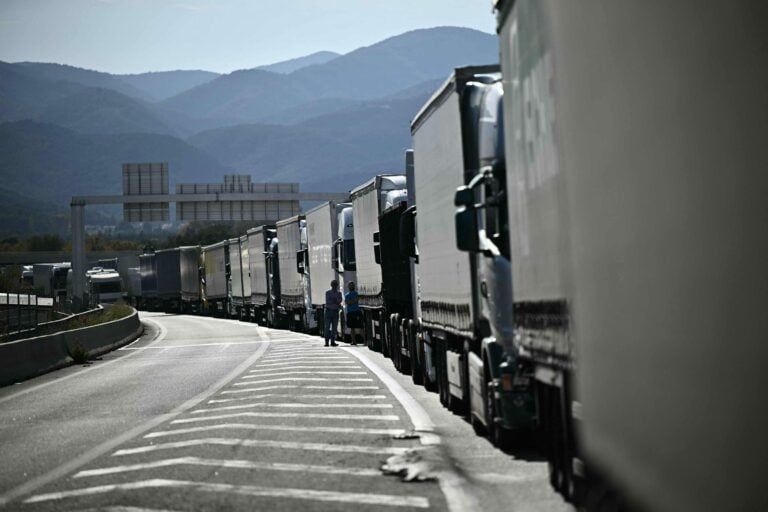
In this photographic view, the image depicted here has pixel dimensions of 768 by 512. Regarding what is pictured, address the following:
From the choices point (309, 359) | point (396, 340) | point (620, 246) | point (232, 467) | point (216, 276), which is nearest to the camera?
point (620, 246)

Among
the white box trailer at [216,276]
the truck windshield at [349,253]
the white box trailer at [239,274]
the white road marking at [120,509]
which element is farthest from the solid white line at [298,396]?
the white box trailer at [216,276]

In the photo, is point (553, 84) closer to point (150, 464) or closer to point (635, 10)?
point (635, 10)

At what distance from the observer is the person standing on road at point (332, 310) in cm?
3481

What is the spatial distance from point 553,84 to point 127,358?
26627 mm

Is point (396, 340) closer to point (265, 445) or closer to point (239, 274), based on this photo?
point (265, 445)

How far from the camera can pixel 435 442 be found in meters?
12.5

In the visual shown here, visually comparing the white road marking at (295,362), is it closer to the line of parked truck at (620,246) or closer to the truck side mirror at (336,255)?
the truck side mirror at (336,255)

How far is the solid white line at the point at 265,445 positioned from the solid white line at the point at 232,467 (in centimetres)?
91

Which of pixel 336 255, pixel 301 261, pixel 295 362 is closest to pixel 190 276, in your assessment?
pixel 301 261

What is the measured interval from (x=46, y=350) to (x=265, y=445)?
17.4m

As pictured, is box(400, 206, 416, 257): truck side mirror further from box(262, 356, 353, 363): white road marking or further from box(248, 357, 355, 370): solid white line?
box(262, 356, 353, 363): white road marking

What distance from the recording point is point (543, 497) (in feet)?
29.6

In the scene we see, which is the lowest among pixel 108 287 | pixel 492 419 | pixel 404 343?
pixel 492 419

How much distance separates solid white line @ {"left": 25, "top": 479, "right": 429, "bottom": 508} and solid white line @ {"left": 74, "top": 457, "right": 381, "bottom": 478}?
85 centimetres
